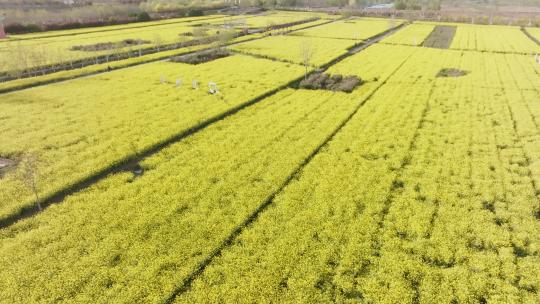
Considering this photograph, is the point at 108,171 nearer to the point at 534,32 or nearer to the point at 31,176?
the point at 31,176

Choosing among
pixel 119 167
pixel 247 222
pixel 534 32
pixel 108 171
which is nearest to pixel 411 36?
pixel 534 32

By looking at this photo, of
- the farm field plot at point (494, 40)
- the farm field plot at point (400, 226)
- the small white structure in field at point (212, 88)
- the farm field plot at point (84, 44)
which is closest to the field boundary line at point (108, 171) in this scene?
the small white structure in field at point (212, 88)

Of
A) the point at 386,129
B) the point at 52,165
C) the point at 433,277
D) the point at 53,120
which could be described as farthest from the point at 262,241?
the point at 53,120

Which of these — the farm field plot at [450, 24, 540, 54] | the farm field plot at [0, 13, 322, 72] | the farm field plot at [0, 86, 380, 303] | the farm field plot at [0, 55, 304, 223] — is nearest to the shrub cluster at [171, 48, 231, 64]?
the farm field plot at [0, 55, 304, 223]

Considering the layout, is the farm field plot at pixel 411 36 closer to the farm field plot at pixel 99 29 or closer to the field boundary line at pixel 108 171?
the field boundary line at pixel 108 171

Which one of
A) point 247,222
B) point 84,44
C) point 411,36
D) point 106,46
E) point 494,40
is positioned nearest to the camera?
point 247,222

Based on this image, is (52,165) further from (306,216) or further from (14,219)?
(306,216)

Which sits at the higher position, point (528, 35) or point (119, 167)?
point (528, 35)
